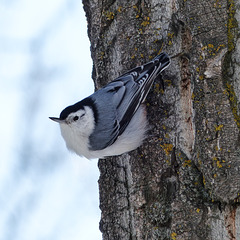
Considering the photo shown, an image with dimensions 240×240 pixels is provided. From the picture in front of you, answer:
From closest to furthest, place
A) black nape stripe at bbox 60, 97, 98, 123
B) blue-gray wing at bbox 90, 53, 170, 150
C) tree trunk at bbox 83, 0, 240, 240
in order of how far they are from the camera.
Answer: tree trunk at bbox 83, 0, 240, 240 < blue-gray wing at bbox 90, 53, 170, 150 < black nape stripe at bbox 60, 97, 98, 123

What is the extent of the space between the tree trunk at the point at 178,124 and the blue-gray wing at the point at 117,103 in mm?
71

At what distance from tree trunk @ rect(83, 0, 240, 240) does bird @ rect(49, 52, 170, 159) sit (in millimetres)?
61

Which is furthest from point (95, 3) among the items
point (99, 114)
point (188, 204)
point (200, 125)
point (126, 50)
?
point (188, 204)

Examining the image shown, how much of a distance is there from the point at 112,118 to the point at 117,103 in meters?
0.08

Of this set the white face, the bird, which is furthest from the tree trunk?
the white face

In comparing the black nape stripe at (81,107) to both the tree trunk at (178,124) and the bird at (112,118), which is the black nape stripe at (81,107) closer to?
the bird at (112,118)

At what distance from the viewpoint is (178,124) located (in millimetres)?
2031

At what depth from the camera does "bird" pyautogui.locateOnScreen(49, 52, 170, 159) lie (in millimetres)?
2203

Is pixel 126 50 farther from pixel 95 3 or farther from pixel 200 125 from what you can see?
pixel 200 125

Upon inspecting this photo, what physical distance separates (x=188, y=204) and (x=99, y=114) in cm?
75

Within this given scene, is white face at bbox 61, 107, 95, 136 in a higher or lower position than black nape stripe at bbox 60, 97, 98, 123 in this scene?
lower

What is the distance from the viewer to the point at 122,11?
2279 millimetres

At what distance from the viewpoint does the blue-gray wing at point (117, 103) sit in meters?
2.20

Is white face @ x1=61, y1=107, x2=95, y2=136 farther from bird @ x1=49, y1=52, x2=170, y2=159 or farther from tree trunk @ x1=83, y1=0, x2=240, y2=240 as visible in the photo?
tree trunk @ x1=83, y1=0, x2=240, y2=240
